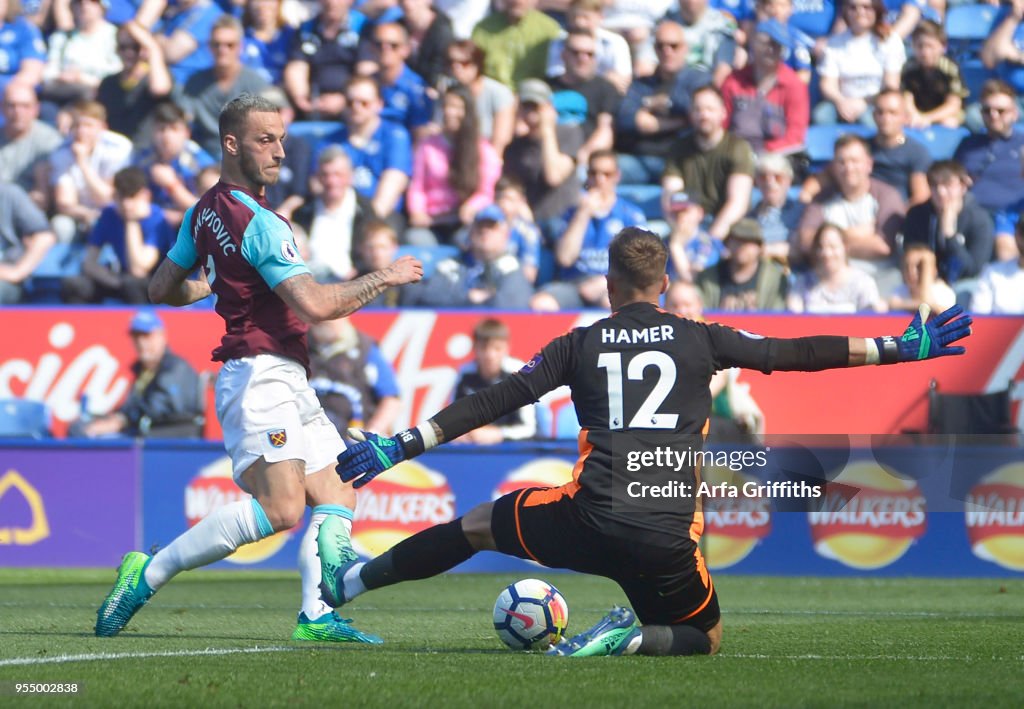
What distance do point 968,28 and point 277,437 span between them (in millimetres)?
10963

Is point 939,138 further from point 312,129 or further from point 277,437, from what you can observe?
point 277,437

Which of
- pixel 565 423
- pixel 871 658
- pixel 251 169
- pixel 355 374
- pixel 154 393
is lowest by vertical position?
pixel 565 423

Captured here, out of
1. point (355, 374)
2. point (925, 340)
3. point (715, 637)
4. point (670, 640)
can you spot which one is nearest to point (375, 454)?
point (670, 640)

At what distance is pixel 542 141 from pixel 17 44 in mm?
5736

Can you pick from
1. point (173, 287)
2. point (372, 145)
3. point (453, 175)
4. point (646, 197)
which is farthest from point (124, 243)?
point (173, 287)

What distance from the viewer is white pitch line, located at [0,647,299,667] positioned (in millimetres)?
5609

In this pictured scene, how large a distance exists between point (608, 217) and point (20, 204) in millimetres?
5280

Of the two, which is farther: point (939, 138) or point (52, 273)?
point (939, 138)

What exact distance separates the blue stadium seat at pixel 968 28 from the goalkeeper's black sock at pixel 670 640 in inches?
419

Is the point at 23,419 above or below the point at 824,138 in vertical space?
below

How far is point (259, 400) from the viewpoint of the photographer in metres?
6.39

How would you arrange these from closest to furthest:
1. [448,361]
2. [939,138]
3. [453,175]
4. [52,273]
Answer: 1. [448,361]
2. [52,273]
3. [453,175]
4. [939,138]

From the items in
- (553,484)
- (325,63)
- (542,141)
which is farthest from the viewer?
(325,63)

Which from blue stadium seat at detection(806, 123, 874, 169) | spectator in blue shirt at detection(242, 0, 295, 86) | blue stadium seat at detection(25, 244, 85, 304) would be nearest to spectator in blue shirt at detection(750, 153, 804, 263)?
blue stadium seat at detection(806, 123, 874, 169)
